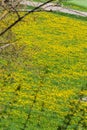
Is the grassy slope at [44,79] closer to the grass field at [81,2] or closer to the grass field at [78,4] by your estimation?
the grass field at [78,4]

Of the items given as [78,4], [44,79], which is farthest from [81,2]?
[44,79]

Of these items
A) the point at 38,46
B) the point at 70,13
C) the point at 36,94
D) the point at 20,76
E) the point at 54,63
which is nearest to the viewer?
the point at 36,94

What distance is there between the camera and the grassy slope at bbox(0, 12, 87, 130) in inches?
672

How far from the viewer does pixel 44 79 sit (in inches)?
858

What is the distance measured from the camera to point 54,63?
24.6 meters

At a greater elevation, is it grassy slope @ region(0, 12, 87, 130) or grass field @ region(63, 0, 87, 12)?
grassy slope @ region(0, 12, 87, 130)

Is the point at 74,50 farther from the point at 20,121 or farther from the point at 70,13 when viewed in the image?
the point at 20,121

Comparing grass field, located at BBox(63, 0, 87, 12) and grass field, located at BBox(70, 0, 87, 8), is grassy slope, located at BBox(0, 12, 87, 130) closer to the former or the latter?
grass field, located at BBox(63, 0, 87, 12)

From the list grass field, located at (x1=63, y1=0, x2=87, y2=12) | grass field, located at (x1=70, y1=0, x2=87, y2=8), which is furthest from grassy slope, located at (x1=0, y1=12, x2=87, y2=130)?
grass field, located at (x1=70, y1=0, x2=87, y2=8)

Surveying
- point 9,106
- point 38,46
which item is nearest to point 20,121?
point 9,106

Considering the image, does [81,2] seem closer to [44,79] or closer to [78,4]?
[78,4]

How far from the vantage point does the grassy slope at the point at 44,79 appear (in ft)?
56.0

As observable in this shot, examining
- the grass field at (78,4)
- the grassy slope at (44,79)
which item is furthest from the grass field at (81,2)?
the grassy slope at (44,79)

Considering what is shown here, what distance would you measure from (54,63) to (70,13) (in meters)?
11.2
